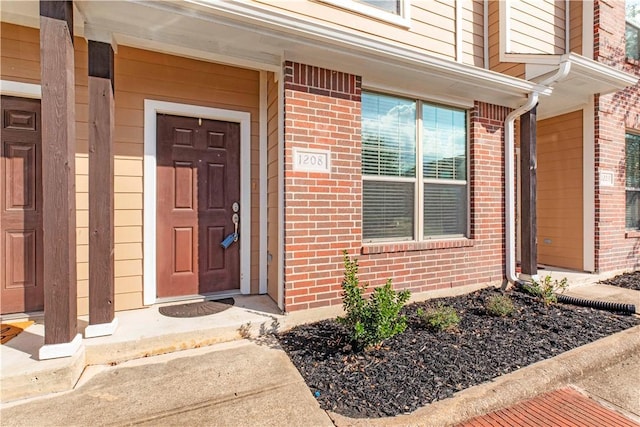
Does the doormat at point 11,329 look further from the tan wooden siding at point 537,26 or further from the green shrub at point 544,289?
the tan wooden siding at point 537,26

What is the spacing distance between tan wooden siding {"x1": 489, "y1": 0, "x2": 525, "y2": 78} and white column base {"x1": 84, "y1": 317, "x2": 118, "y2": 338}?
5432 millimetres

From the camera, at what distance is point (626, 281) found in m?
4.84

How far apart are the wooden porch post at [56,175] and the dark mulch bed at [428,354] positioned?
5.48 feet

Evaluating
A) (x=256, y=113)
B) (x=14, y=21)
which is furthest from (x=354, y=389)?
(x=14, y=21)

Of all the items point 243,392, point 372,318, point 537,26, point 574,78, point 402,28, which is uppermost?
point 537,26

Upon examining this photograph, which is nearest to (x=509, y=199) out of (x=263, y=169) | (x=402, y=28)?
(x=402, y=28)

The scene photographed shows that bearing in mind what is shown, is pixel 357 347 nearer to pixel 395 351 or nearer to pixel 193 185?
pixel 395 351

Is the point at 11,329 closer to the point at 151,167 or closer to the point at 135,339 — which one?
the point at 135,339

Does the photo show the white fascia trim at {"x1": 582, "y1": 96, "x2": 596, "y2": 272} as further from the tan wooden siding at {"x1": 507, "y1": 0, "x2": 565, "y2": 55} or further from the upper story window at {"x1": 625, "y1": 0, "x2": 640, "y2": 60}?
the upper story window at {"x1": 625, "y1": 0, "x2": 640, "y2": 60}

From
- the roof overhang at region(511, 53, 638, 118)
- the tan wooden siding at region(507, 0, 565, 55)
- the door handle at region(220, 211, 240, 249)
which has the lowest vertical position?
the door handle at region(220, 211, 240, 249)

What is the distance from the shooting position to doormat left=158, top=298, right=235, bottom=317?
3.12 meters

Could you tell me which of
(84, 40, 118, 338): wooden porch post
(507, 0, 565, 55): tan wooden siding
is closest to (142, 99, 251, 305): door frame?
(84, 40, 118, 338): wooden porch post

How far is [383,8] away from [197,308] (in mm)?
4109

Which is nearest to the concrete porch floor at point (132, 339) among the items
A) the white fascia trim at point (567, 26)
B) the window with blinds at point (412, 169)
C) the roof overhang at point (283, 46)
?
the window with blinds at point (412, 169)
